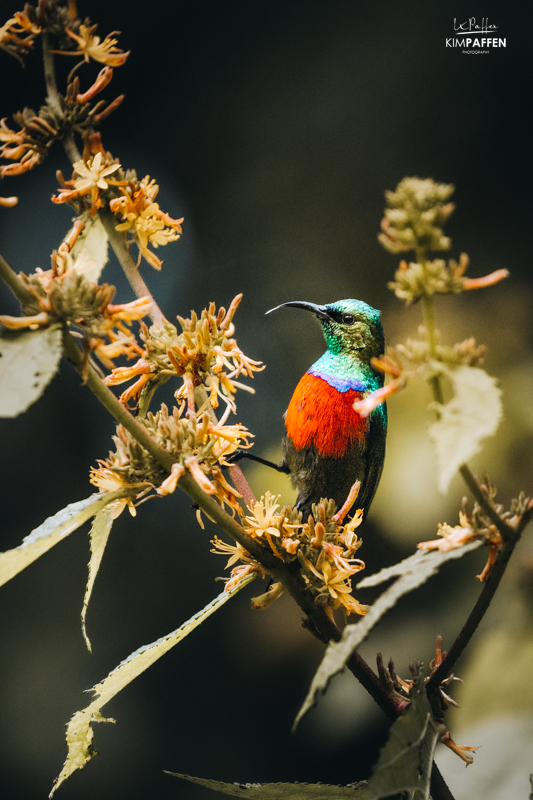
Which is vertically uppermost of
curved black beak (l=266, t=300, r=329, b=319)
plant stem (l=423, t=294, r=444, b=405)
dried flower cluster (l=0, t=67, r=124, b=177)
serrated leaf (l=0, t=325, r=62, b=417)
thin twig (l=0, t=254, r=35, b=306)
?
dried flower cluster (l=0, t=67, r=124, b=177)

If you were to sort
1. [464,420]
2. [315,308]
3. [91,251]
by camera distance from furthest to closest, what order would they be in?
[315,308]
[91,251]
[464,420]

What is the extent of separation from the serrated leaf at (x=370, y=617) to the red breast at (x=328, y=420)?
0.38 m

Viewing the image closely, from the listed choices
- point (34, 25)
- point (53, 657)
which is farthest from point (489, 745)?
point (53, 657)

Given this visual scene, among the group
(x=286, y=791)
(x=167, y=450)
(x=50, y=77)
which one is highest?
(x=50, y=77)

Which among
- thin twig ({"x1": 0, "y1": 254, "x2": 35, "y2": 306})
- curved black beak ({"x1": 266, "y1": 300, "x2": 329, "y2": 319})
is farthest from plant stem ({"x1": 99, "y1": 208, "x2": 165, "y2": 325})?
curved black beak ({"x1": 266, "y1": 300, "x2": 329, "y2": 319})

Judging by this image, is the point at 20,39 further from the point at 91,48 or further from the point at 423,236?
the point at 423,236

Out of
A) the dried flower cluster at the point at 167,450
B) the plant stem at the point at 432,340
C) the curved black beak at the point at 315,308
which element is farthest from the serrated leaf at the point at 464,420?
the curved black beak at the point at 315,308

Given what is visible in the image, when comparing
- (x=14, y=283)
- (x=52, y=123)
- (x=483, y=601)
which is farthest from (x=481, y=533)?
(x=52, y=123)

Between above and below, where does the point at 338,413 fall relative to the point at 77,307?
below

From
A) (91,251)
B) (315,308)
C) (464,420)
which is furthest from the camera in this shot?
(315,308)

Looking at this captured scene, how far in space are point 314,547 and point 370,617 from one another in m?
0.15

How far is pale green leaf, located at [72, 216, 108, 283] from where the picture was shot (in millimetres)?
320

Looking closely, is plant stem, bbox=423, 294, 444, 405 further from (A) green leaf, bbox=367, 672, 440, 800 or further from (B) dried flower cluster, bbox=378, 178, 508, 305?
(A) green leaf, bbox=367, 672, 440, 800

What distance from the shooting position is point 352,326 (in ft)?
2.21
